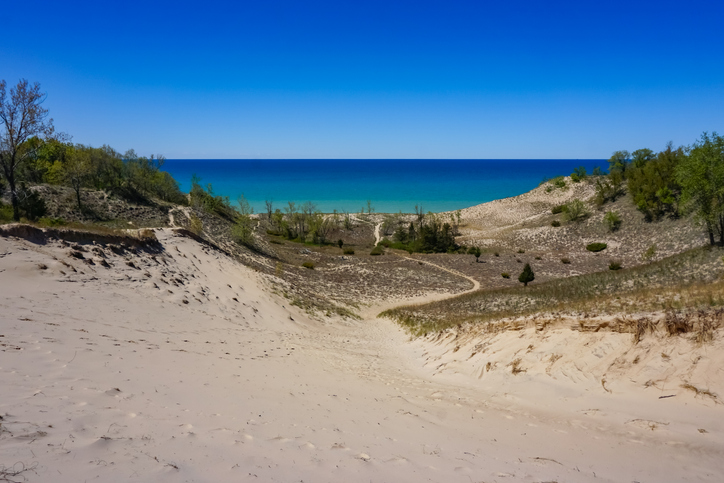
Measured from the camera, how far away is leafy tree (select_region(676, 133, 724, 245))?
2627cm

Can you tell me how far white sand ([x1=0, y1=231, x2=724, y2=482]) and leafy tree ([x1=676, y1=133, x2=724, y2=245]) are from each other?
84.4 ft

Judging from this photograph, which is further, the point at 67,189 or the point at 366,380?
the point at 67,189

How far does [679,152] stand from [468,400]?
55.2 meters

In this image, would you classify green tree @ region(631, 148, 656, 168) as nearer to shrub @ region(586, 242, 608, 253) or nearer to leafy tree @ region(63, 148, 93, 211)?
shrub @ region(586, 242, 608, 253)

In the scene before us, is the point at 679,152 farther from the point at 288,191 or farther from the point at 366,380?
the point at 288,191

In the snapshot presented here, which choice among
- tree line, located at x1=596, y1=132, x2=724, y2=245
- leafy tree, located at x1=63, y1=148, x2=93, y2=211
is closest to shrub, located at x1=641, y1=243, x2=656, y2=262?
tree line, located at x1=596, y1=132, x2=724, y2=245

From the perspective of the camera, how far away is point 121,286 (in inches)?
521

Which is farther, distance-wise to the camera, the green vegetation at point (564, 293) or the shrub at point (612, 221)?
the shrub at point (612, 221)

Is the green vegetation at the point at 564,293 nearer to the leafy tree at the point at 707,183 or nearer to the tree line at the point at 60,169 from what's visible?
the leafy tree at the point at 707,183

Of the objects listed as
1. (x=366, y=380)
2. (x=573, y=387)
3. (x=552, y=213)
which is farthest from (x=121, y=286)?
(x=552, y=213)

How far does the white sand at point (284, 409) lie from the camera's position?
14.8 ft

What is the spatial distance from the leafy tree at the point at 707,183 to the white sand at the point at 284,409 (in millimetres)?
25722

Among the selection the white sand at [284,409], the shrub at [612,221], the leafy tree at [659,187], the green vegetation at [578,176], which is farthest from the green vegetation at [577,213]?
the white sand at [284,409]

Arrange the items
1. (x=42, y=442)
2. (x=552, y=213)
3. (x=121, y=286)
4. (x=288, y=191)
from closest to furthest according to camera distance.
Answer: (x=42, y=442) < (x=121, y=286) < (x=552, y=213) < (x=288, y=191)
